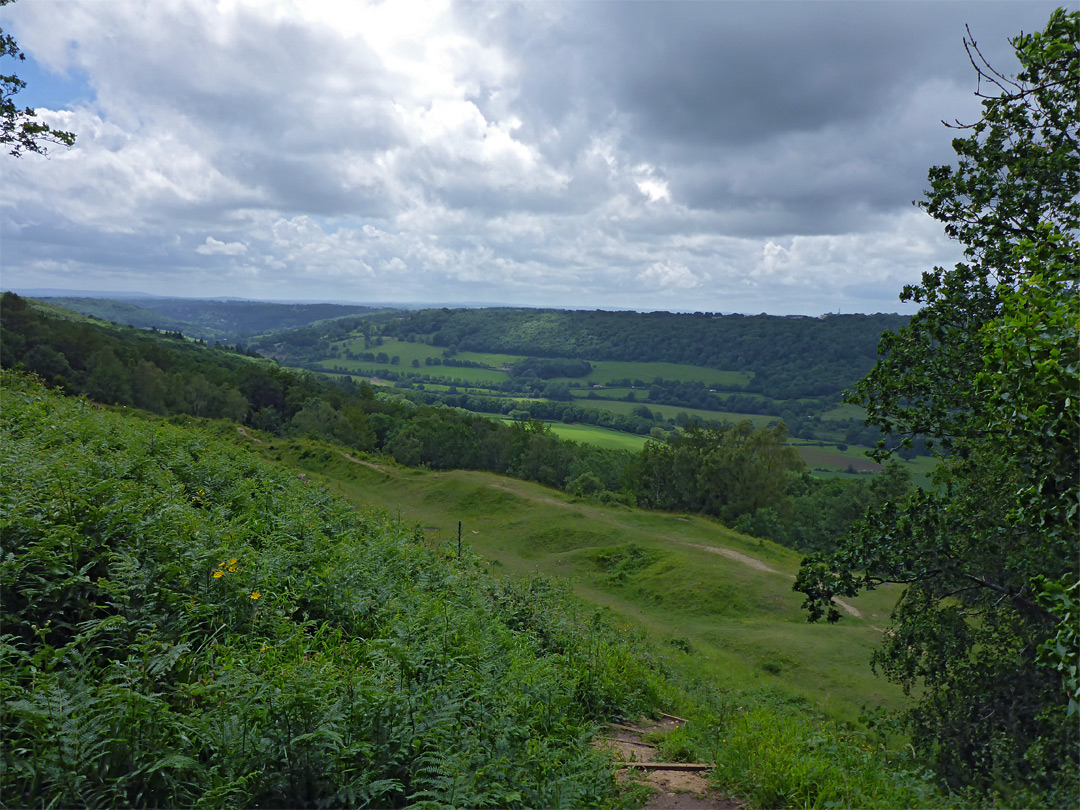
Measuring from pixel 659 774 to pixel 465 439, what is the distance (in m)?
63.1

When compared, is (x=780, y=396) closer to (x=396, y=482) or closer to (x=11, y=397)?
(x=396, y=482)

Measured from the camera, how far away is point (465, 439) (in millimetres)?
69188

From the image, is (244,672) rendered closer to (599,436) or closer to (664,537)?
(664,537)

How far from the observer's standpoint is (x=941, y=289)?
33.8 feet

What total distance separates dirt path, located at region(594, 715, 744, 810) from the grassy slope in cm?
857

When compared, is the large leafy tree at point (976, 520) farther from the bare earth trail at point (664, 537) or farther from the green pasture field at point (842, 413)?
the green pasture field at point (842, 413)

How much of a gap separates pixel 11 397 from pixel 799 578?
17949 millimetres

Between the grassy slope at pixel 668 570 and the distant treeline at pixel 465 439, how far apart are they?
9.71 m

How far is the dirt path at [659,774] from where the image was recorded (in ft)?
20.3

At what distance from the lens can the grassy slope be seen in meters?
20.0

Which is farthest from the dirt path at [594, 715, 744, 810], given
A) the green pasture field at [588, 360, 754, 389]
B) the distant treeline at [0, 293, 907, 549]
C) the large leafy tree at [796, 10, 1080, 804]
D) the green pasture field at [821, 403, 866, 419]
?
the green pasture field at [588, 360, 754, 389]

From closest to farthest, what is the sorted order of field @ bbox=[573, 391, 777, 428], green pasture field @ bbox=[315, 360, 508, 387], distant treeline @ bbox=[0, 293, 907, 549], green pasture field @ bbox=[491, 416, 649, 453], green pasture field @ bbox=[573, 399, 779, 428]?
distant treeline @ bbox=[0, 293, 907, 549], green pasture field @ bbox=[491, 416, 649, 453], field @ bbox=[573, 391, 777, 428], green pasture field @ bbox=[573, 399, 779, 428], green pasture field @ bbox=[315, 360, 508, 387]

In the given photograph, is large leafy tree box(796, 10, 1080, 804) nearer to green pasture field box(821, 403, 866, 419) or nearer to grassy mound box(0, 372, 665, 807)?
grassy mound box(0, 372, 665, 807)

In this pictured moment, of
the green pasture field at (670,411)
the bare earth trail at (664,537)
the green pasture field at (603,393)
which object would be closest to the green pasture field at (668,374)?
the green pasture field at (603,393)
